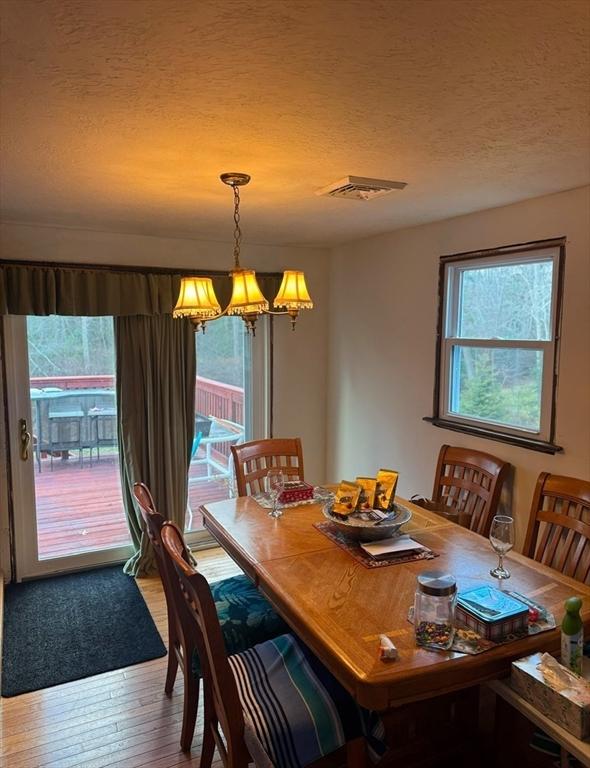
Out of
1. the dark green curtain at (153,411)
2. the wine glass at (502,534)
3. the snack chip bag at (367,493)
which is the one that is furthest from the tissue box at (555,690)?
the dark green curtain at (153,411)

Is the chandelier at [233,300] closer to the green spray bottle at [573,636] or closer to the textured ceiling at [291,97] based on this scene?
the textured ceiling at [291,97]

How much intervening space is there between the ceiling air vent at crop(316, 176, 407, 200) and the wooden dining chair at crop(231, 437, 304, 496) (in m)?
1.48

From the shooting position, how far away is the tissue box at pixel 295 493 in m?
2.75

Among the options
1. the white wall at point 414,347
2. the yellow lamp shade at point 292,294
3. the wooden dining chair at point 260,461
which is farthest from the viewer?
the wooden dining chair at point 260,461

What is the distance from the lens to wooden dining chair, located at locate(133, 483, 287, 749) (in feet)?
6.89

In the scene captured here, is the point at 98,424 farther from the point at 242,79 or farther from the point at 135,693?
the point at 242,79

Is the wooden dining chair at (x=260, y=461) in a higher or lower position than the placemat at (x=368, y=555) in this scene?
higher

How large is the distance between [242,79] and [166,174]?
97cm

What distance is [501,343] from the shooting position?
2.97 metres

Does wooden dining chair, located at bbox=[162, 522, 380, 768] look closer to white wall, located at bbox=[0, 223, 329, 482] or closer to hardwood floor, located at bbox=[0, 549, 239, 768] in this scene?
hardwood floor, located at bbox=[0, 549, 239, 768]

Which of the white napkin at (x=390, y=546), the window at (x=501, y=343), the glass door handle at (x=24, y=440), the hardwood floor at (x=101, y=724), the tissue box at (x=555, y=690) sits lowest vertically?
the hardwood floor at (x=101, y=724)

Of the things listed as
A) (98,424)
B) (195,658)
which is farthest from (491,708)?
(98,424)

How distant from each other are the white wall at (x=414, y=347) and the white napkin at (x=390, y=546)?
0.93 m

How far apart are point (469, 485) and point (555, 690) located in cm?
170
